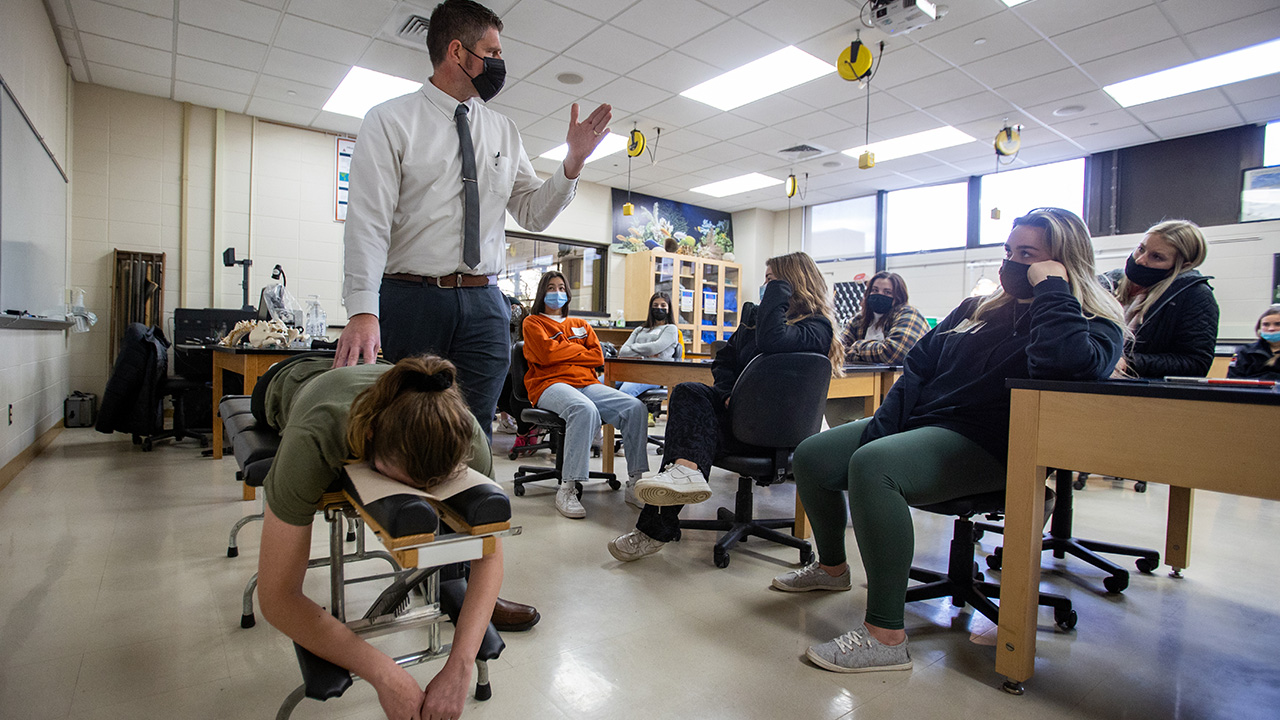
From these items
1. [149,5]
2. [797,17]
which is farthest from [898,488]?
[149,5]

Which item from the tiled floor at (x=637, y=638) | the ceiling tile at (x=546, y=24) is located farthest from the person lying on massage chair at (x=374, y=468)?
the ceiling tile at (x=546, y=24)

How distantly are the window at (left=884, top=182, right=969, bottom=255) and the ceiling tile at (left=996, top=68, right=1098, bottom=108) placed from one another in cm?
243

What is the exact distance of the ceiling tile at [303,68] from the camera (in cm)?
452

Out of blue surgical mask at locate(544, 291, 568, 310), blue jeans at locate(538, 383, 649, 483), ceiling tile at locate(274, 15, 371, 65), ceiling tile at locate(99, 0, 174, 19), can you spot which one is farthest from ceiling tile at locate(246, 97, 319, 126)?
blue jeans at locate(538, 383, 649, 483)

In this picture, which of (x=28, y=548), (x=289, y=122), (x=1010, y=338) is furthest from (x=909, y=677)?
(x=289, y=122)

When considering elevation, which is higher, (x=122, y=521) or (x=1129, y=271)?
(x=1129, y=271)

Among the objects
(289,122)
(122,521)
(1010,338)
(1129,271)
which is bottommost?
(122,521)

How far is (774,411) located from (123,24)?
495 cm

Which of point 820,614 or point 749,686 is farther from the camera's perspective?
point 820,614

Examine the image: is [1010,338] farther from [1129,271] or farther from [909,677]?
[1129,271]

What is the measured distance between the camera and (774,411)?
209 cm

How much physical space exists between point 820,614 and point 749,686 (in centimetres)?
47

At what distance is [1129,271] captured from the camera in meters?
2.26

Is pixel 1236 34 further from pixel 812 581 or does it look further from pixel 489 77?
pixel 489 77
